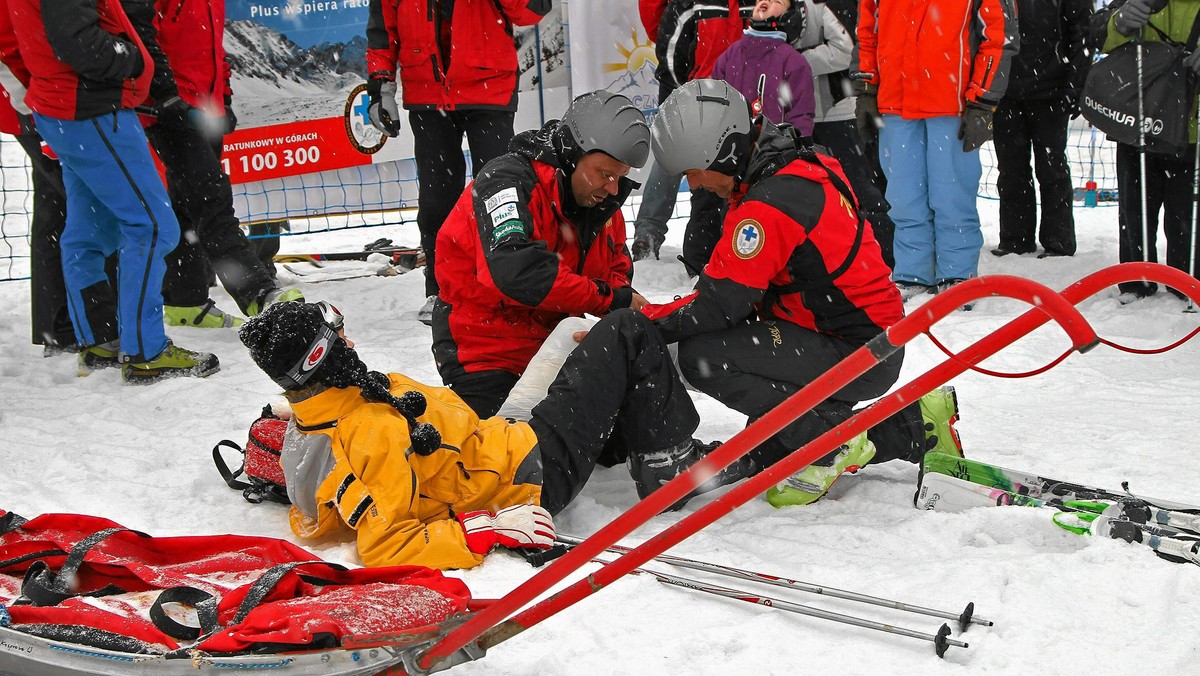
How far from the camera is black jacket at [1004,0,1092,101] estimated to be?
669 cm

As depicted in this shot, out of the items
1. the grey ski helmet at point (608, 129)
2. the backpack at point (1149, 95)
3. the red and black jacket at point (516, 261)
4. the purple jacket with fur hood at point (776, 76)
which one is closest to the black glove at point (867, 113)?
the purple jacket with fur hood at point (776, 76)

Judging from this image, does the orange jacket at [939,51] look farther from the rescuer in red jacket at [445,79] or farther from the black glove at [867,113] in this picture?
the rescuer in red jacket at [445,79]

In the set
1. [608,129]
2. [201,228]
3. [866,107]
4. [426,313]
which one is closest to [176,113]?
[201,228]

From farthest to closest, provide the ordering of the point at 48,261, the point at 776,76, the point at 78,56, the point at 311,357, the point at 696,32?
the point at 696,32
the point at 776,76
the point at 48,261
the point at 78,56
the point at 311,357

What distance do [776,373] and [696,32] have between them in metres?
3.72

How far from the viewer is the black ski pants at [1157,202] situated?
5.82 m

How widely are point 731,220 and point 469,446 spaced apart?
45.2 inches

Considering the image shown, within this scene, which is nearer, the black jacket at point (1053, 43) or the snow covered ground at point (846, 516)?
the snow covered ground at point (846, 516)

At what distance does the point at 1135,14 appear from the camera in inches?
214

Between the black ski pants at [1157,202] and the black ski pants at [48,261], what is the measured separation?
5696 mm

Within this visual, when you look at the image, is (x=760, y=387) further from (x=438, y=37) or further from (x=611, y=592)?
(x=438, y=37)

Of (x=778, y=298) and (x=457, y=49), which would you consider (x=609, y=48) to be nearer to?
(x=457, y=49)

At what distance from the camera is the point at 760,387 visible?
145 inches

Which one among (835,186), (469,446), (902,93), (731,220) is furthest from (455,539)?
(902,93)
